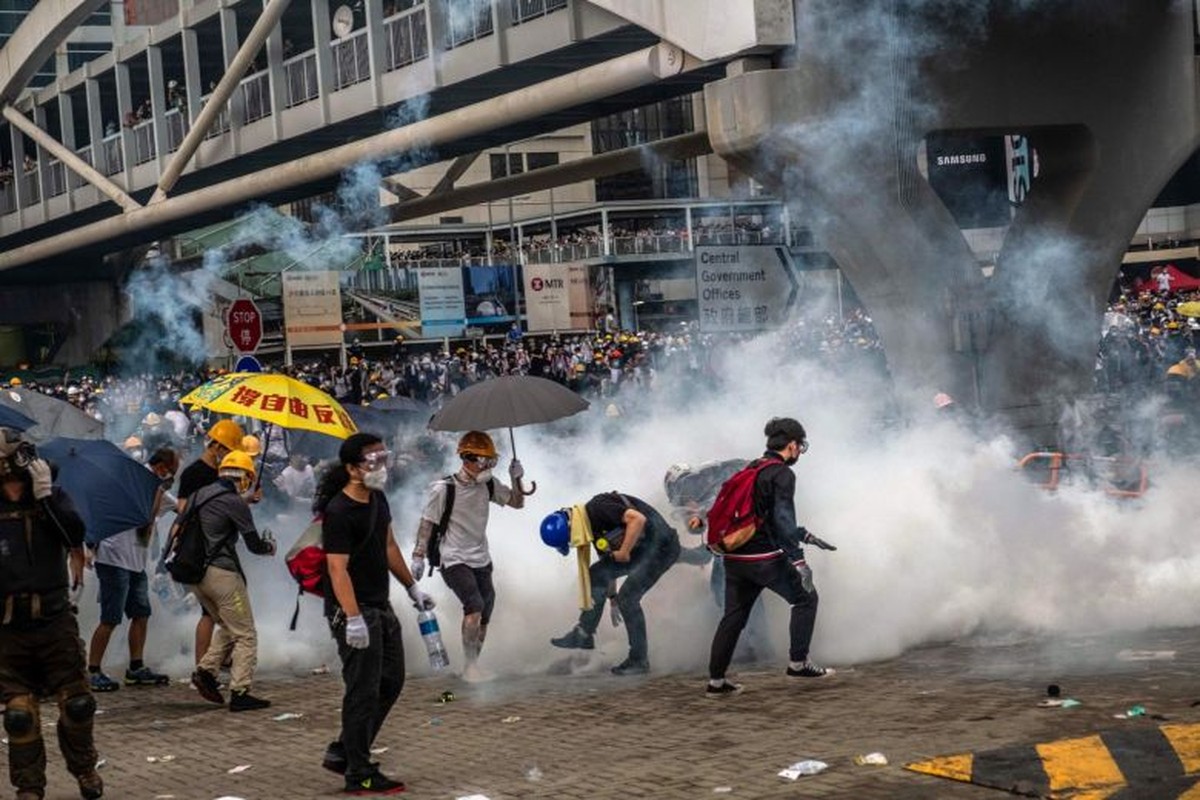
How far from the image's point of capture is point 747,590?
10312 mm

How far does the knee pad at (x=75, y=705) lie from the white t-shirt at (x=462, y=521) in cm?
339

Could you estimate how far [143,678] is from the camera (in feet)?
40.5

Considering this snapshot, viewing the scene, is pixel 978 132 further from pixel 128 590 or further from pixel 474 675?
pixel 128 590

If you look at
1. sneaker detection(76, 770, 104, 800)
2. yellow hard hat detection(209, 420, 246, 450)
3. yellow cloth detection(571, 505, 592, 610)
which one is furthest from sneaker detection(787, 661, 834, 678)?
sneaker detection(76, 770, 104, 800)

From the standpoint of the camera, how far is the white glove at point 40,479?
26.9 feet

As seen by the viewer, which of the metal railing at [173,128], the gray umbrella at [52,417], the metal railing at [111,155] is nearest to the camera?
the gray umbrella at [52,417]

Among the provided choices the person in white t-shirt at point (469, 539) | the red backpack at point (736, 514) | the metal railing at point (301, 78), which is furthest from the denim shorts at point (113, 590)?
the metal railing at point (301, 78)

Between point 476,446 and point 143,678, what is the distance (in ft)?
9.61

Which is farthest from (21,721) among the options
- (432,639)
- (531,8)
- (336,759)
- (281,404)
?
(531,8)

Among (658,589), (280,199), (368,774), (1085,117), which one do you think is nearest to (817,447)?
(658,589)

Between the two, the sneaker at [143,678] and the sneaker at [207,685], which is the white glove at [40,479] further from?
the sneaker at [143,678]

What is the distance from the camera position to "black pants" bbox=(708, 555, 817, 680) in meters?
10.2

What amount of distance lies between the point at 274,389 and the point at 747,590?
13.8 feet

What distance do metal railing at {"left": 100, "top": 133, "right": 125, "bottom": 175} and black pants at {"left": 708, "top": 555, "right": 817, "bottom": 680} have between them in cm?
3157
